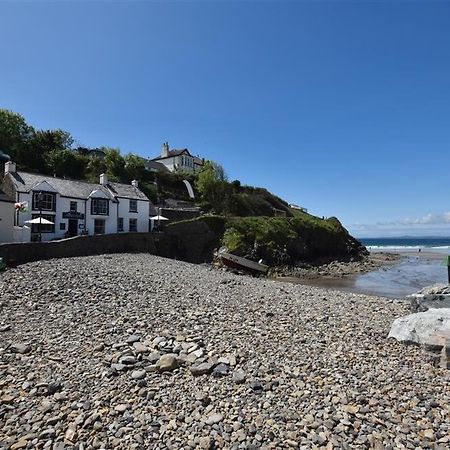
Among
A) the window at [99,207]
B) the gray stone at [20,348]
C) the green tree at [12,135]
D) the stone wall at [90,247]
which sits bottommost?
the gray stone at [20,348]

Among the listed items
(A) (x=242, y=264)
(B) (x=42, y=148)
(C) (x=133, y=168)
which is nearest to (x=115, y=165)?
(C) (x=133, y=168)

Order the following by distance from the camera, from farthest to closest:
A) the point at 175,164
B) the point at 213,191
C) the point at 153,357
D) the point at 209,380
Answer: the point at 175,164 → the point at 213,191 → the point at 153,357 → the point at 209,380

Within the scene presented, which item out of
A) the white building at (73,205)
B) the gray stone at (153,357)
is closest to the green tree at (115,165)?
the white building at (73,205)

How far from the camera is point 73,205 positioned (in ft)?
105

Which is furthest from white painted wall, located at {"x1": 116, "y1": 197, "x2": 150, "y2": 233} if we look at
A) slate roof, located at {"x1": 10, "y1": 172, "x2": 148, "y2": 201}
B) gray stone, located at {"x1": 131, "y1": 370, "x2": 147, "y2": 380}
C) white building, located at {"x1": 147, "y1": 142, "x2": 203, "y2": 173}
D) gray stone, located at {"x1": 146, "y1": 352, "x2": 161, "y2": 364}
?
white building, located at {"x1": 147, "y1": 142, "x2": 203, "y2": 173}

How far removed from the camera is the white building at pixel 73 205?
28.4 meters

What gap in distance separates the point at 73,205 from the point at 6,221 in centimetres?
751

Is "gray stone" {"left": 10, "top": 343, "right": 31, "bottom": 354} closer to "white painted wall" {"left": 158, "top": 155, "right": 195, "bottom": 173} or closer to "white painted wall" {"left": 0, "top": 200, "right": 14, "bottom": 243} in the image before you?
"white painted wall" {"left": 0, "top": 200, "right": 14, "bottom": 243}

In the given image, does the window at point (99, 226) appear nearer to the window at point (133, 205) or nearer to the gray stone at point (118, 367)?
the window at point (133, 205)

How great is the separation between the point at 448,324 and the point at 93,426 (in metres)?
8.67

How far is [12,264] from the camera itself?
63.6ft

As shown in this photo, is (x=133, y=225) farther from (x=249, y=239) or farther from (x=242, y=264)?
(x=242, y=264)

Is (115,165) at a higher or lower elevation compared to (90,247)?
higher

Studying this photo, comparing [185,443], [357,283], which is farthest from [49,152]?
Result: [185,443]
